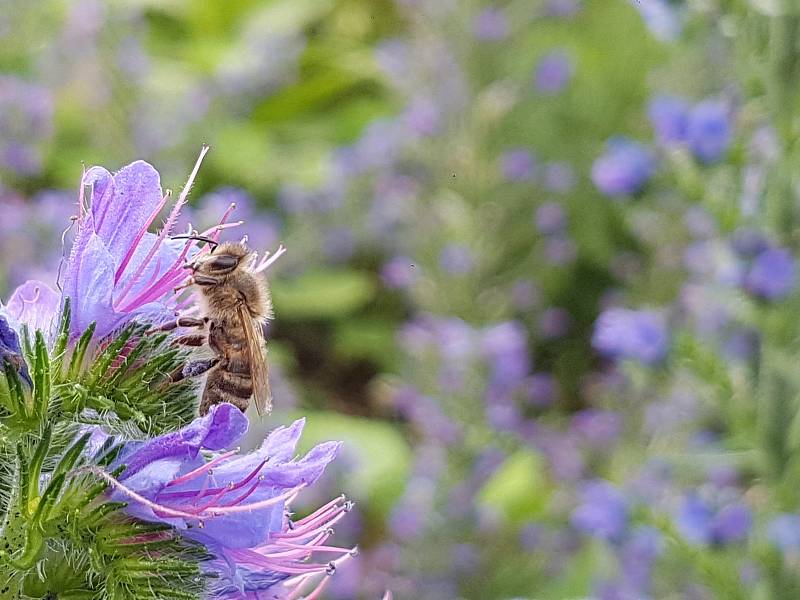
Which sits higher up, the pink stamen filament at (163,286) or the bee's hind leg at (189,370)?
the pink stamen filament at (163,286)

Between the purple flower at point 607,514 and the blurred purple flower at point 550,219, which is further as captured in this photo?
the blurred purple flower at point 550,219

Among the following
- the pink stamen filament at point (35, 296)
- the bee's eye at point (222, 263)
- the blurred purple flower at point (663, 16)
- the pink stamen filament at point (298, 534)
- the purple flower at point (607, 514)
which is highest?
the blurred purple flower at point (663, 16)

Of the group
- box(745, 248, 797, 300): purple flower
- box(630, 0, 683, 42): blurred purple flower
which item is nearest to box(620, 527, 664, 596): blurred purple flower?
box(745, 248, 797, 300): purple flower

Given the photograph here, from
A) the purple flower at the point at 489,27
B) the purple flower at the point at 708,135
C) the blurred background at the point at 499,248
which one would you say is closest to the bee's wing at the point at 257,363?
the blurred background at the point at 499,248

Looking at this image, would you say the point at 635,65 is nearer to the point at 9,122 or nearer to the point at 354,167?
the point at 354,167

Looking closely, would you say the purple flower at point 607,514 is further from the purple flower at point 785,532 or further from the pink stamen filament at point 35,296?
the pink stamen filament at point 35,296

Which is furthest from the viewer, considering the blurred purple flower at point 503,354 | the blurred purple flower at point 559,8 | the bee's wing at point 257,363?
the blurred purple flower at point 559,8

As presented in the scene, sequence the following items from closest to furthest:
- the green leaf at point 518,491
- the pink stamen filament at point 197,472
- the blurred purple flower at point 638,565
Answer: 1. the pink stamen filament at point 197,472
2. the blurred purple flower at point 638,565
3. the green leaf at point 518,491
